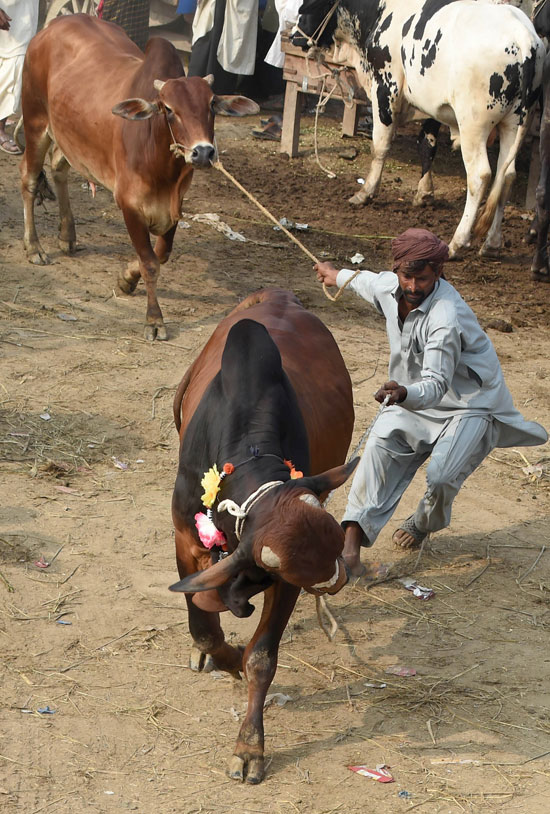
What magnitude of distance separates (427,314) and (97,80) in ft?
13.3

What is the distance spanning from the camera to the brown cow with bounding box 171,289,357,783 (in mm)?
2957

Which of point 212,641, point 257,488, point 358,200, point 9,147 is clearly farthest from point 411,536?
point 9,147

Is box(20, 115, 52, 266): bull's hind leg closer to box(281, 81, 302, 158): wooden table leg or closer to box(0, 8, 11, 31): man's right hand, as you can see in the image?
box(0, 8, 11, 31): man's right hand

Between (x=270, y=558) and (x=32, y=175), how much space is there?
588 cm

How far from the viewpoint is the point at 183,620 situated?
14.2 feet

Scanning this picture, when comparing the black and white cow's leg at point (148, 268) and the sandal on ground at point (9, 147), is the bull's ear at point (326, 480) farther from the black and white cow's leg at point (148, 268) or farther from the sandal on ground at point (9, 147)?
the sandal on ground at point (9, 147)

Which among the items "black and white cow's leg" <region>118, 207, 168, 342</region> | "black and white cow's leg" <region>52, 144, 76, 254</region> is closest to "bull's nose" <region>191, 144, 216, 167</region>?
"black and white cow's leg" <region>118, 207, 168, 342</region>

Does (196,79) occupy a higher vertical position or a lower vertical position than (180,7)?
higher

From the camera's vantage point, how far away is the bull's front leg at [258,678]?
11.3 ft

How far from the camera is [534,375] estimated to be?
7.21 m

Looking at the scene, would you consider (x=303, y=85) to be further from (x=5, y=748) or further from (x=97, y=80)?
(x=5, y=748)

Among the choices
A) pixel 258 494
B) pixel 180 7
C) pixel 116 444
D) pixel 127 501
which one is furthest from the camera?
pixel 180 7

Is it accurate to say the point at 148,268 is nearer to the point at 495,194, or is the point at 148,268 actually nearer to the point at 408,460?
the point at 408,460

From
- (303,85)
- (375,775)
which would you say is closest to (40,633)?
(375,775)
